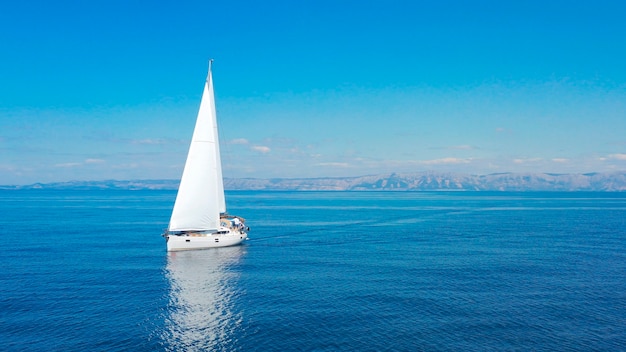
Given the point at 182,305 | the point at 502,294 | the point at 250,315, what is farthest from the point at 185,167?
the point at 502,294

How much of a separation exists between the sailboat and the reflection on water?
4.32 metres

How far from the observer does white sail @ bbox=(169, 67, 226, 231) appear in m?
74.1

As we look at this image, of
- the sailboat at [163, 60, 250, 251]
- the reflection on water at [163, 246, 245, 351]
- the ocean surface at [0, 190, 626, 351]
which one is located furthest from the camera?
the sailboat at [163, 60, 250, 251]

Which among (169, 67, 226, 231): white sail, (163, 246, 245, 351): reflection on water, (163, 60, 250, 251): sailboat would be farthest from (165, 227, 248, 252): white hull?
(163, 246, 245, 351): reflection on water

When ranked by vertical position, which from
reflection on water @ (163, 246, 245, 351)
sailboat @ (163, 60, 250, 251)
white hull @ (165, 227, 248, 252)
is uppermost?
sailboat @ (163, 60, 250, 251)

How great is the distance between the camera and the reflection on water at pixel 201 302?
119 ft

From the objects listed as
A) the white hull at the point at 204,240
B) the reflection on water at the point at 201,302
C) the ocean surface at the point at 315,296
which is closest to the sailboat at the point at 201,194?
the white hull at the point at 204,240

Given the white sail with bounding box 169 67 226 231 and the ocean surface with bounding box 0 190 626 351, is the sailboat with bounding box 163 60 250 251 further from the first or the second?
the ocean surface with bounding box 0 190 626 351

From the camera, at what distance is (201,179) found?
7556 cm

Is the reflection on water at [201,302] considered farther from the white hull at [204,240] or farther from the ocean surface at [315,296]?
the white hull at [204,240]

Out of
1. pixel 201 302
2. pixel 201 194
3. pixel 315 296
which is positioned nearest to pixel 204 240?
pixel 201 194

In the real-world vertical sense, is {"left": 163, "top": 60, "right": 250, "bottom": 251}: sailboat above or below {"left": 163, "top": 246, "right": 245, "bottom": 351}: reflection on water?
above

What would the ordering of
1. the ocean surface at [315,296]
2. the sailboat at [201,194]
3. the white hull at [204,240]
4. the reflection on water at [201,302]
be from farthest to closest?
the sailboat at [201,194]
the white hull at [204,240]
the reflection on water at [201,302]
the ocean surface at [315,296]

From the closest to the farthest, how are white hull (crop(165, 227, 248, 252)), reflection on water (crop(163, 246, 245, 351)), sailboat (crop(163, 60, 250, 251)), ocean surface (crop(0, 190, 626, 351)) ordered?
ocean surface (crop(0, 190, 626, 351)), reflection on water (crop(163, 246, 245, 351)), white hull (crop(165, 227, 248, 252)), sailboat (crop(163, 60, 250, 251))
